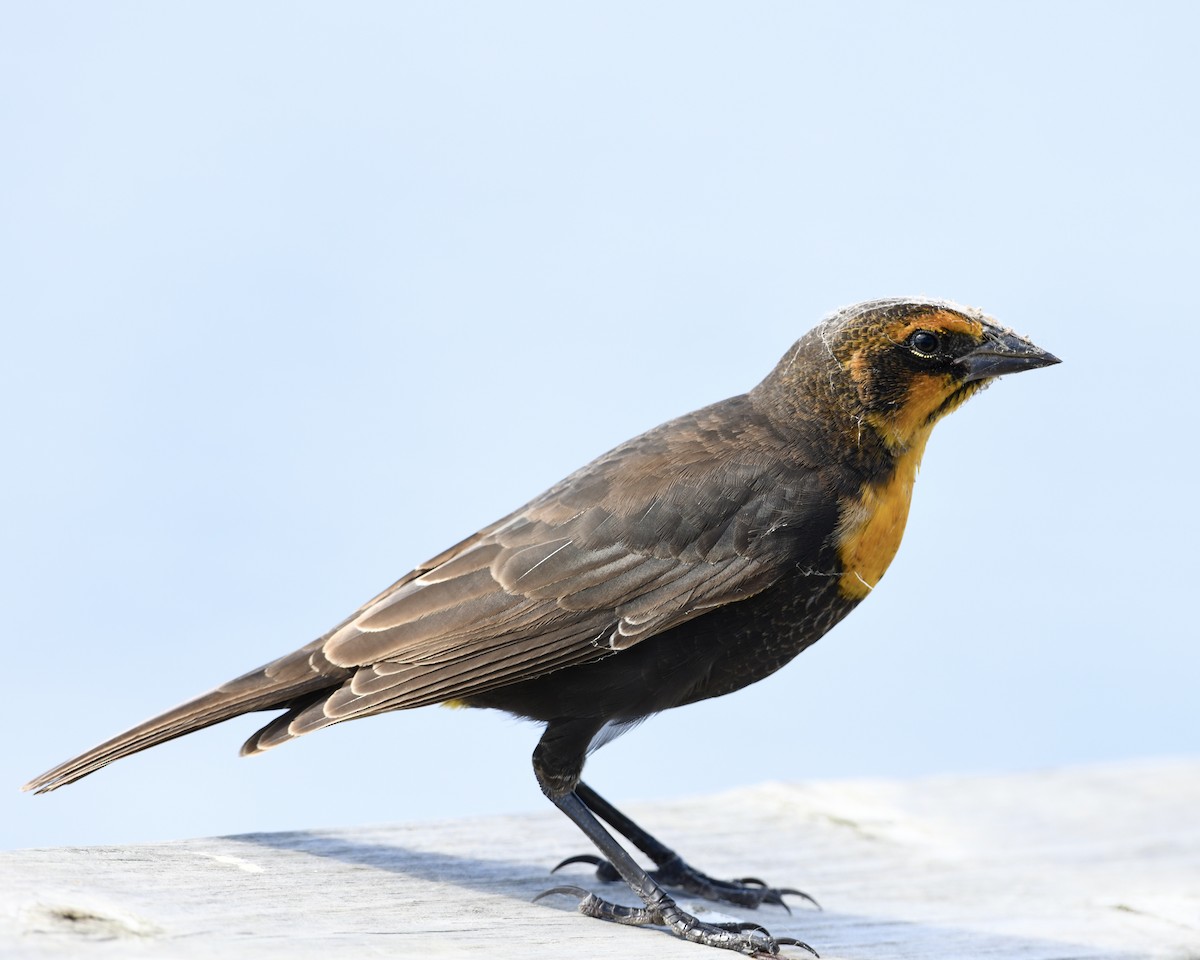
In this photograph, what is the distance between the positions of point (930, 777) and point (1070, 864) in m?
0.96

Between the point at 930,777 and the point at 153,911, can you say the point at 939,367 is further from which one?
the point at 153,911

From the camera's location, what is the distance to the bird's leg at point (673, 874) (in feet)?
17.0

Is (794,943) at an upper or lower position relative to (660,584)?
lower

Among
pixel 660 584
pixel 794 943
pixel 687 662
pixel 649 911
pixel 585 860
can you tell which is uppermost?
pixel 660 584

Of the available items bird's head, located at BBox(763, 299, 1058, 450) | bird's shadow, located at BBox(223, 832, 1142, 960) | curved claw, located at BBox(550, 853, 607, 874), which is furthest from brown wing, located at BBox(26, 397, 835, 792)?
curved claw, located at BBox(550, 853, 607, 874)

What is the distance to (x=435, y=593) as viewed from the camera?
487 cm

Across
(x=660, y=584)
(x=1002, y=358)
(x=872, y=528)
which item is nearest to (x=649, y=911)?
(x=660, y=584)

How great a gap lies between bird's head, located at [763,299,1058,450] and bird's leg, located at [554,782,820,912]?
1.43 meters

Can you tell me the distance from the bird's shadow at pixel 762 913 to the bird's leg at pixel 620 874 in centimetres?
11

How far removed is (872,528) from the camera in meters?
4.91

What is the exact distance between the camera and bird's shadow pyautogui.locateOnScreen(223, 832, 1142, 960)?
464cm

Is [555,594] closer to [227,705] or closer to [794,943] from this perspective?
[227,705]

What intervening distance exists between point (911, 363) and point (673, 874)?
5.77ft

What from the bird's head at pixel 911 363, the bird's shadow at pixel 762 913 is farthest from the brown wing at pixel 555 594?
the bird's shadow at pixel 762 913
